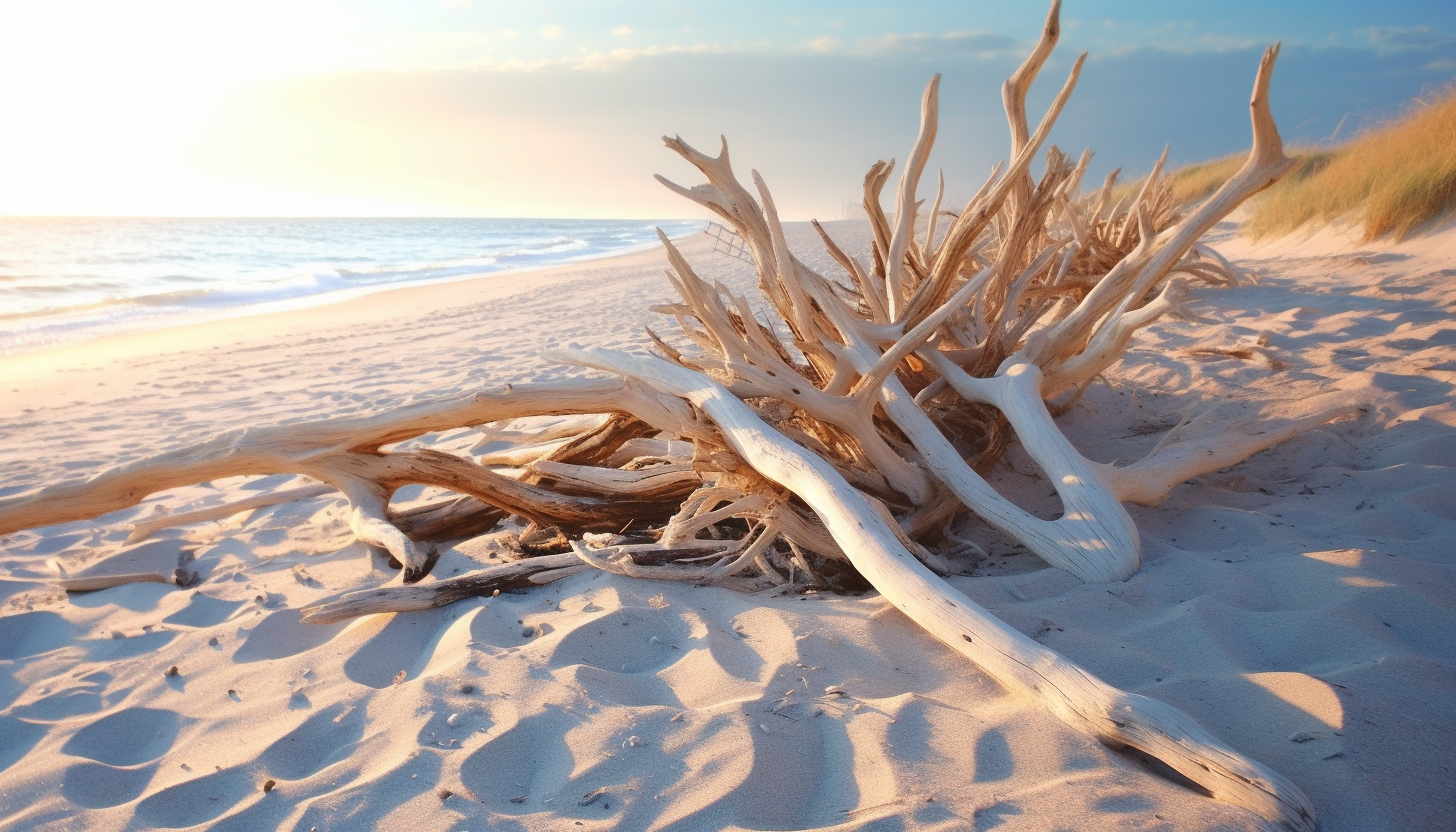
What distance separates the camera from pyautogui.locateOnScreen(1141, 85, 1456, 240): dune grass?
6.32m

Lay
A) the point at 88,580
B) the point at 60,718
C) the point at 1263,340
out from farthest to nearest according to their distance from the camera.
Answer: the point at 1263,340 → the point at 88,580 → the point at 60,718

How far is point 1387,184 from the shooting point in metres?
6.72

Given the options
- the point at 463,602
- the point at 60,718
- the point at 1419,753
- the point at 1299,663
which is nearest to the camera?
the point at 1419,753

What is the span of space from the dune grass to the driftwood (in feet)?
12.0

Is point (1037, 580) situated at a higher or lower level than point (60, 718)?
higher

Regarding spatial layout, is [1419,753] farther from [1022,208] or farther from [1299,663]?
[1022,208]

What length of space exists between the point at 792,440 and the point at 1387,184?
23.5ft

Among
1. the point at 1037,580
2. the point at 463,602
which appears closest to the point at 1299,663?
the point at 1037,580

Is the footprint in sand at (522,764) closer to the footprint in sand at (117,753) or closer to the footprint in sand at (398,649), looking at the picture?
the footprint in sand at (398,649)

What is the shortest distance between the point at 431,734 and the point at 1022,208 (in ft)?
8.30

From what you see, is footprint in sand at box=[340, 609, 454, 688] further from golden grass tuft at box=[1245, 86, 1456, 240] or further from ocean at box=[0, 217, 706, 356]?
ocean at box=[0, 217, 706, 356]

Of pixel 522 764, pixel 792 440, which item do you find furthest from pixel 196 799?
pixel 792 440

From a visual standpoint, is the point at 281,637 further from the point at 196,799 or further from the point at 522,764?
the point at 522,764

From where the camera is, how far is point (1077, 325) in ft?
9.19
